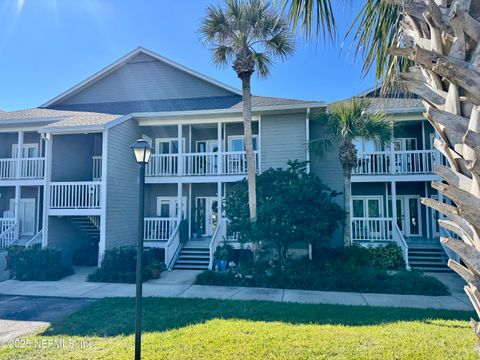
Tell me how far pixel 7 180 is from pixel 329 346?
51.1 ft

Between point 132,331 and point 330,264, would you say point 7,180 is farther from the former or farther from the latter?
point 330,264

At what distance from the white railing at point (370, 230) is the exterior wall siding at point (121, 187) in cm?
1011

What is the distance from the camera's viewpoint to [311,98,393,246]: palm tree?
11047 mm

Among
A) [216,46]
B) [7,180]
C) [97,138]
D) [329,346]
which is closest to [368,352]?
[329,346]

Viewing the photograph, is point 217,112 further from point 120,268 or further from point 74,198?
point 120,268

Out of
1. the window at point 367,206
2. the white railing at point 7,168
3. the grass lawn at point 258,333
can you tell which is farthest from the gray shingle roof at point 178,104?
the grass lawn at point 258,333

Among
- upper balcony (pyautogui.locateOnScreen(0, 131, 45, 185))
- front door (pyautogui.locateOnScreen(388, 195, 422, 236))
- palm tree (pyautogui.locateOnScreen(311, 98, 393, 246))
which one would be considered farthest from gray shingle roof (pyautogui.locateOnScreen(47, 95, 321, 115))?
front door (pyautogui.locateOnScreen(388, 195, 422, 236))

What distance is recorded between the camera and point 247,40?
1080 cm

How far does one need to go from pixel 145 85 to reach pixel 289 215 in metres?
11.7

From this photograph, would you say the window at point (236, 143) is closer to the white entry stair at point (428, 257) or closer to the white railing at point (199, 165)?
the white railing at point (199, 165)

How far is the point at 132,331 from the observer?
573 centimetres

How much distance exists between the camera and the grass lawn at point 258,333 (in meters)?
4.73

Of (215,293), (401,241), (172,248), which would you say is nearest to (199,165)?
(172,248)

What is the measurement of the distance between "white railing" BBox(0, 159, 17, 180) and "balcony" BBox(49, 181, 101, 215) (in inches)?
146
